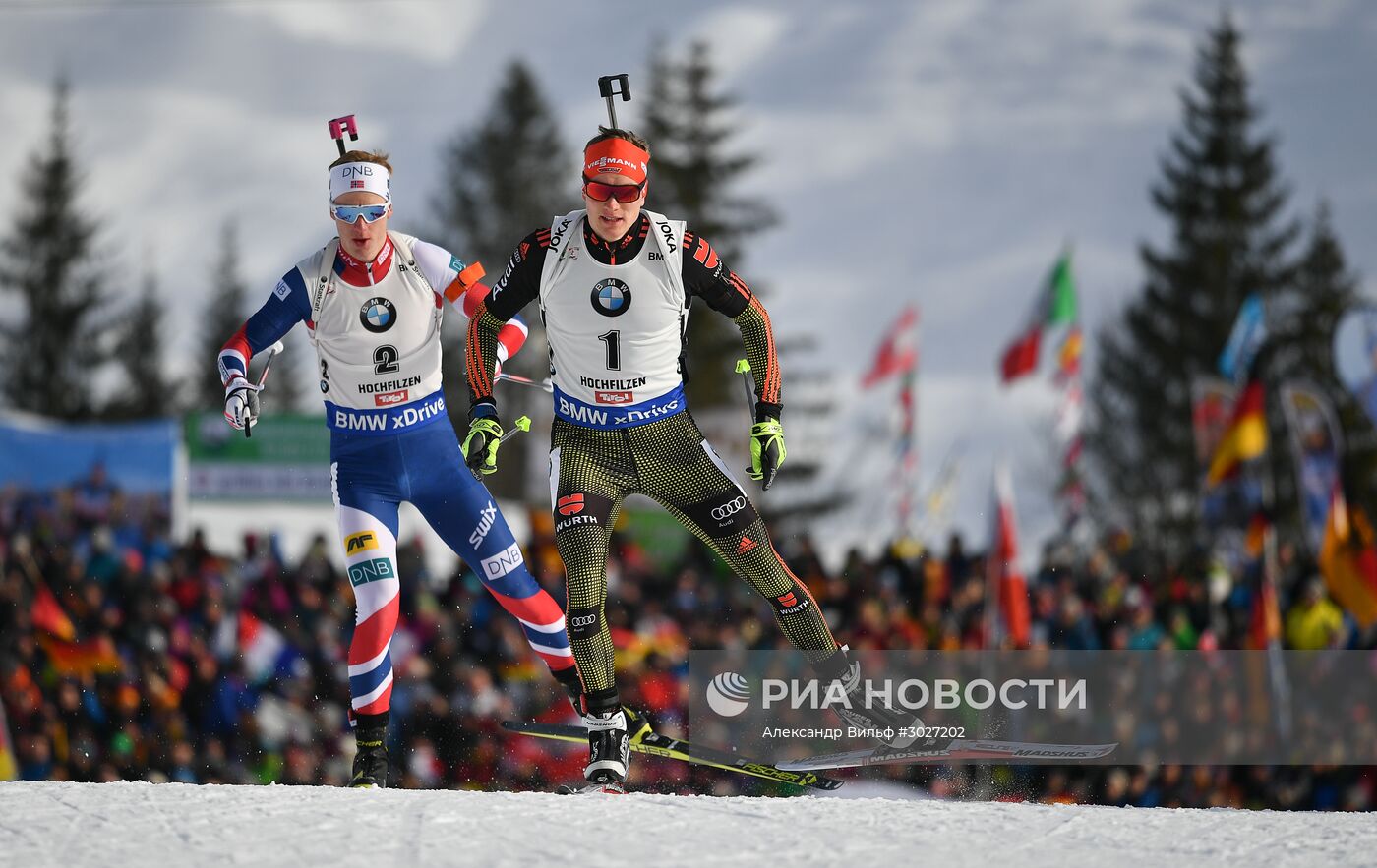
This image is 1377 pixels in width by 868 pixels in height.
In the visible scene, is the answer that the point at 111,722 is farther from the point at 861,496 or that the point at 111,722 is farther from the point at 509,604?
the point at 861,496

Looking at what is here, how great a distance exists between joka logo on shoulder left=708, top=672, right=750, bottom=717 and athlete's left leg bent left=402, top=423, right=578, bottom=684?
1.25 metres

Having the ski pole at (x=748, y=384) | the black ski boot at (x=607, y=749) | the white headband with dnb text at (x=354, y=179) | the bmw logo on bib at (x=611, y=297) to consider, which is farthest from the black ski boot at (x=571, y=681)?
the white headband with dnb text at (x=354, y=179)

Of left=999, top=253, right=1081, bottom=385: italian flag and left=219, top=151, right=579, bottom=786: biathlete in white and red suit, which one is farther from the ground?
left=999, top=253, right=1081, bottom=385: italian flag

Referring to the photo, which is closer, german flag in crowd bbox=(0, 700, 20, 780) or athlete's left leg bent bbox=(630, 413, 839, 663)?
athlete's left leg bent bbox=(630, 413, 839, 663)

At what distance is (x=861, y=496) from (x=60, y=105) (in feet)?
93.7

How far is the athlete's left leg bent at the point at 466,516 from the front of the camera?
7.32 meters

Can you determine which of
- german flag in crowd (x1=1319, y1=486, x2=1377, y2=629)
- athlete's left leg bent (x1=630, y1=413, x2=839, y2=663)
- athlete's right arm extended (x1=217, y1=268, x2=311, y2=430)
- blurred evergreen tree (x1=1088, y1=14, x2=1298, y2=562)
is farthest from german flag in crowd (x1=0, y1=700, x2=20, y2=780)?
blurred evergreen tree (x1=1088, y1=14, x2=1298, y2=562)

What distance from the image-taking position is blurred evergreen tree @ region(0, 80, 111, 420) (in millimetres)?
44062

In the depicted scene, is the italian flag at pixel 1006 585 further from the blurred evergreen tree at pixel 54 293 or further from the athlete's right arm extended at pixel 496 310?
the blurred evergreen tree at pixel 54 293

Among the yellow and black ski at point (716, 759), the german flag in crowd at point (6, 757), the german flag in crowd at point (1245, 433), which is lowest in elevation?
the yellow and black ski at point (716, 759)

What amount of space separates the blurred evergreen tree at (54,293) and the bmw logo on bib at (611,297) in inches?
1632

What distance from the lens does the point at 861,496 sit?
3825cm

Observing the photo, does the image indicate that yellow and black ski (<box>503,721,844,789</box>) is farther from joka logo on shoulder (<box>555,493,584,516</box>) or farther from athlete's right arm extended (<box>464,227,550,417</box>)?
athlete's right arm extended (<box>464,227,550,417</box>)

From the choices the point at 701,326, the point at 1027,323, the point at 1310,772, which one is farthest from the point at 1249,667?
the point at 701,326
